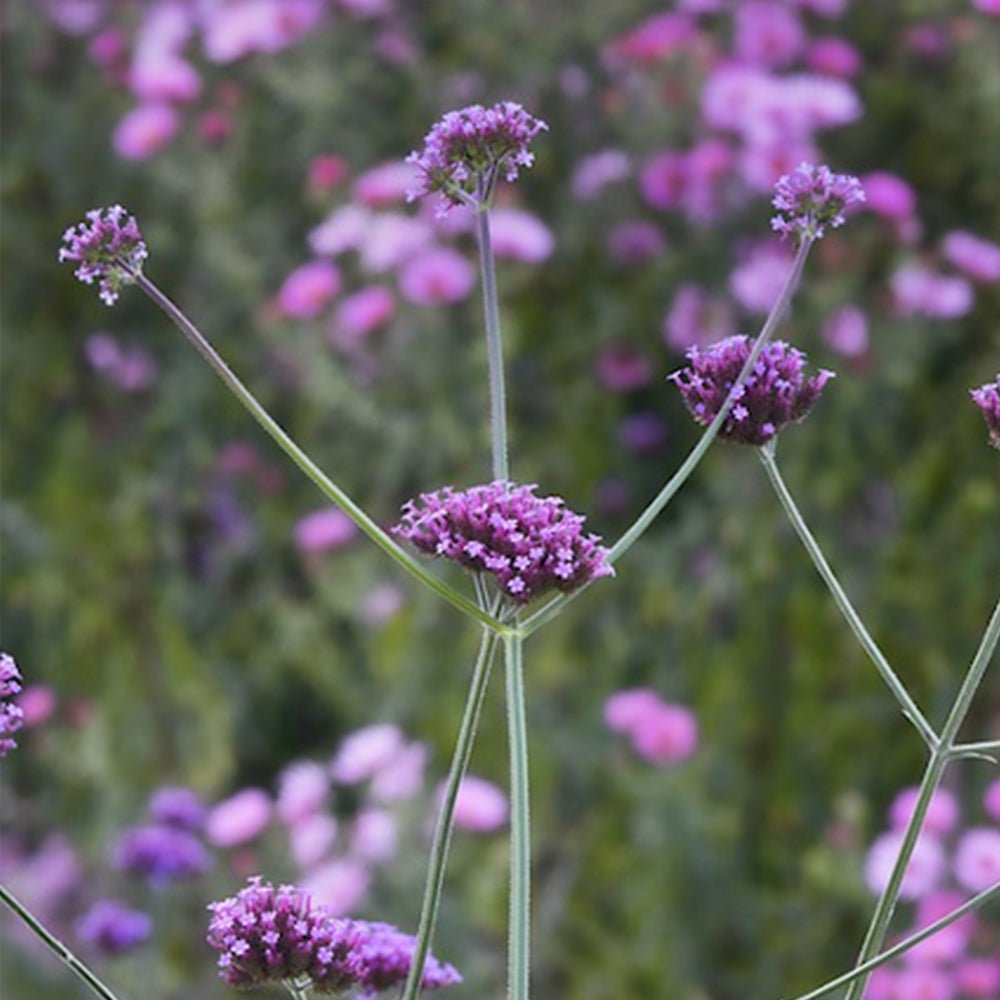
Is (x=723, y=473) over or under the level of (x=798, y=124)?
under

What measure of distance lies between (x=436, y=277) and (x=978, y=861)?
0.73m

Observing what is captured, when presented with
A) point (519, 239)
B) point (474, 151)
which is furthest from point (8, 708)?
point (519, 239)

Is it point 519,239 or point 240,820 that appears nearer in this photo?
point 240,820

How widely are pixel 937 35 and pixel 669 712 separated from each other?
0.76 m

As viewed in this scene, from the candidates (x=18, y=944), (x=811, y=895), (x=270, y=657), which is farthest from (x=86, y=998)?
(x=811, y=895)

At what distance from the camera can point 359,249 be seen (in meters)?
2.20

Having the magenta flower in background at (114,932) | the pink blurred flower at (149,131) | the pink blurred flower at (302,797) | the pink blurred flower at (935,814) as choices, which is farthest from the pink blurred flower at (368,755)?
the pink blurred flower at (149,131)

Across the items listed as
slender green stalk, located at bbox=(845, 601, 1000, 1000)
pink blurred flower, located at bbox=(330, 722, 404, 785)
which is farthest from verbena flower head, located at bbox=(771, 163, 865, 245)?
pink blurred flower, located at bbox=(330, 722, 404, 785)

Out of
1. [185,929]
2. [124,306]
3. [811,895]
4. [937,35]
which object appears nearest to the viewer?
[811,895]

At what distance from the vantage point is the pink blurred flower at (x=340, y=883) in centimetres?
185

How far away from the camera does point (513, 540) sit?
591 mm

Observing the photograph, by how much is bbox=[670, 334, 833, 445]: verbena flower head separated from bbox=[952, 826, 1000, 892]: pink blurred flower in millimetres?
1106

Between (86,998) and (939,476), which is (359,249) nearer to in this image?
(939,476)

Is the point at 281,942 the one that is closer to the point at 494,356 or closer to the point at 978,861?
the point at 494,356
